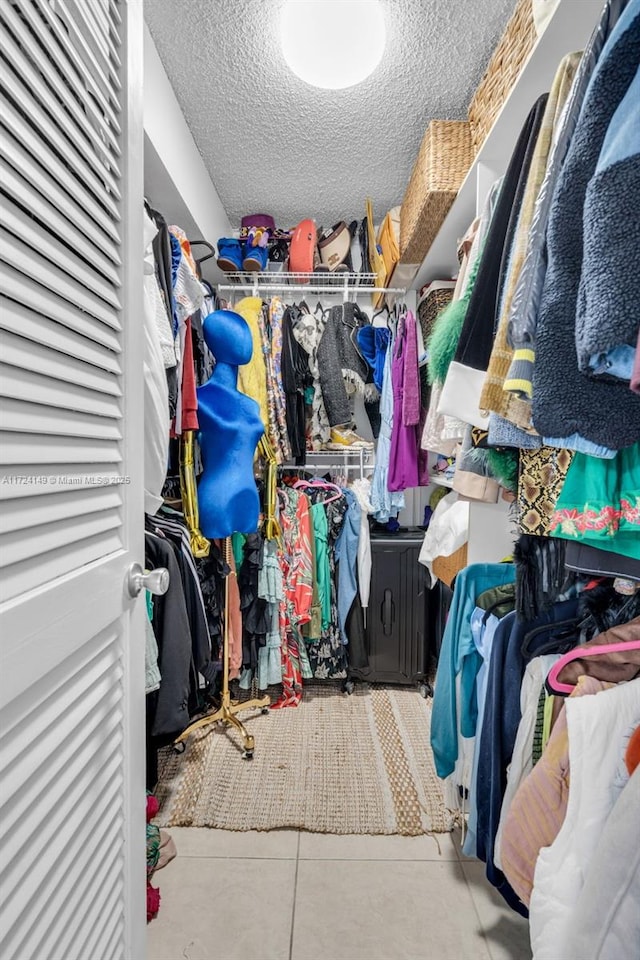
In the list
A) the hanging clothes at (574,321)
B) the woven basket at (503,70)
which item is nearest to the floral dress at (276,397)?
the woven basket at (503,70)

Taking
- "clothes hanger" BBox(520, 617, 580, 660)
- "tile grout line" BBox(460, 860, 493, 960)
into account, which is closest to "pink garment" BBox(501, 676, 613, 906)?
"clothes hanger" BBox(520, 617, 580, 660)

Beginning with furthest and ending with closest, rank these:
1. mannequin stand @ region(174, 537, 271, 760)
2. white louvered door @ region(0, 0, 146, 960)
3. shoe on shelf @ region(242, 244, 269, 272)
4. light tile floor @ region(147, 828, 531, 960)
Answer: shoe on shelf @ region(242, 244, 269, 272), mannequin stand @ region(174, 537, 271, 760), light tile floor @ region(147, 828, 531, 960), white louvered door @ region(0, 0, 146, 960)

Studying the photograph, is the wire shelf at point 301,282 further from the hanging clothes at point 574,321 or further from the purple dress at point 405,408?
the hanging clothes at point 574,321

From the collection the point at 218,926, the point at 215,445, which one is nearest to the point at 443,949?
the point at 218,926

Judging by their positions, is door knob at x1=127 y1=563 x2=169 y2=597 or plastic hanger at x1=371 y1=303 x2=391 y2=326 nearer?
door knob at x1=127 y1=563 x2=169 y2=597

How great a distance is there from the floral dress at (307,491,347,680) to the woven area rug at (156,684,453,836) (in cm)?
20

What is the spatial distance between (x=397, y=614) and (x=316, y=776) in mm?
912

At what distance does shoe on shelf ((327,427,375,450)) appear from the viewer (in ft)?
8.11

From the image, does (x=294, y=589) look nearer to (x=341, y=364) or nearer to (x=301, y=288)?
(x=341, y=364)

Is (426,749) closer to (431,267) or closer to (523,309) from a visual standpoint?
(523,309)

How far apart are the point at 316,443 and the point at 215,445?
76cm

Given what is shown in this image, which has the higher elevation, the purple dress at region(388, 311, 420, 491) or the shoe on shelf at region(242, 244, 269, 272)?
the shoe on shelf at region(242, 244, 269, 272)

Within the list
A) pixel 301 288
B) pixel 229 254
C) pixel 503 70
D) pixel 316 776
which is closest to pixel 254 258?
pixel 229 254

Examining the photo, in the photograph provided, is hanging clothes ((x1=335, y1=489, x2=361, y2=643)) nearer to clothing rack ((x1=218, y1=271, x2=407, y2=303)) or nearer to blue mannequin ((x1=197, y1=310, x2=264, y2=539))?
blue mannequin ((x1=197, y1=310, x2=264, y2=539))
